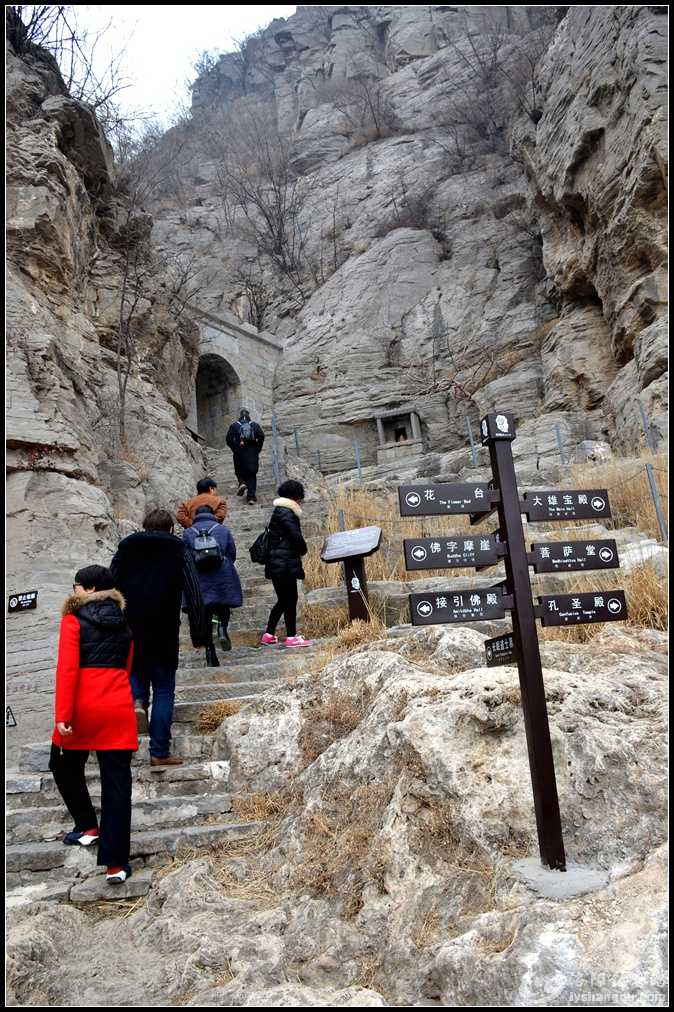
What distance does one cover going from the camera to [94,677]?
13.8 ft

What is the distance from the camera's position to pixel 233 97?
4600 centimetres

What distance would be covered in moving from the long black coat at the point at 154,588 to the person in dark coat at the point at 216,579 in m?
1.35

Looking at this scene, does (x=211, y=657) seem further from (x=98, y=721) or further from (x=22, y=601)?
(x=98, y=721)

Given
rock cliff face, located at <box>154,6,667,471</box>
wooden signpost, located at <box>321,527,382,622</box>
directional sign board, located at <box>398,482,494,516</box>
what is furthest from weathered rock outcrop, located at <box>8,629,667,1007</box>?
rock cliff face, located at <box>154,6,667,471</box>

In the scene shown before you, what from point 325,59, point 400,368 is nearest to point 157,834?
point 400,368

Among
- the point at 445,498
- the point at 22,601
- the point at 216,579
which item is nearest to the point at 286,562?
the point at 216,579

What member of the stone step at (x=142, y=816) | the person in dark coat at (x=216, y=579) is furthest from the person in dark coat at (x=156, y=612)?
the person in dark coat at (x=216, y=579)

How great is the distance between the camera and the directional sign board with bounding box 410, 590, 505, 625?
3.69 m

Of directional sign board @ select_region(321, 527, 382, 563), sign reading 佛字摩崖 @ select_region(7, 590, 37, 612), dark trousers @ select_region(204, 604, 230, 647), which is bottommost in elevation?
dark trousers @ select_region(204, 604, 230, 647)

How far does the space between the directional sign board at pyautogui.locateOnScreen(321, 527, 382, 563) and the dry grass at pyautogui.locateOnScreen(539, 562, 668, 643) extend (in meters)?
1.94

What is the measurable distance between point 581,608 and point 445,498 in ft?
3.02

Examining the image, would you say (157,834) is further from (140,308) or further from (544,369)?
(544,369)

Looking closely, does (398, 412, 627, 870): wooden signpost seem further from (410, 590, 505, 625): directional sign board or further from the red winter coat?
the red winter coat

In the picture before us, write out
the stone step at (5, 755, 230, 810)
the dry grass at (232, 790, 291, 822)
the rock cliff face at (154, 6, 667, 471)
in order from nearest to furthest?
the dry grass at (232, 790, 291, 822) → the stone step at (5, 755, 230, 810) → the rock cliff face at (154, 6, 667, 471)
